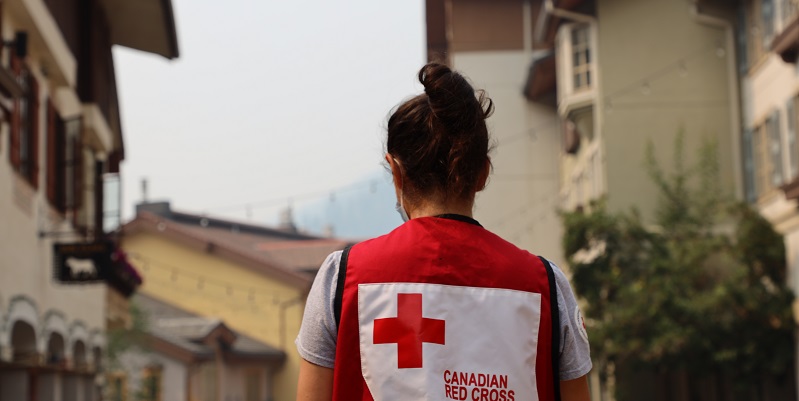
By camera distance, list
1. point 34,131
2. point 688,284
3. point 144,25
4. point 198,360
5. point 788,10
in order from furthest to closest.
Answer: point 198,360 → point 144,25 → point 688,284 → point 788,10 → point 34,131

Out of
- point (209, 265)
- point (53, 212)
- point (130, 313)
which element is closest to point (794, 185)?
point (53, 212)

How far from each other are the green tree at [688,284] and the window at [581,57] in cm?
401

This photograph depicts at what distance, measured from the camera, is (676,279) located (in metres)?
24.2

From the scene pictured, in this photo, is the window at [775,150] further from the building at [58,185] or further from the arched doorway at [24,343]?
the arched doorway at [24,343]

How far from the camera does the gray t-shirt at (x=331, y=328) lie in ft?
10.1

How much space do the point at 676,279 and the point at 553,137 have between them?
1631cm

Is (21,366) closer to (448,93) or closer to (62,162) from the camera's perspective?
(62,162)

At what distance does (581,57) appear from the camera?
29.9 metres

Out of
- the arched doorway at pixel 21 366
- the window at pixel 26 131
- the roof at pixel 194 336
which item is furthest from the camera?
the roof at pixel 194 336

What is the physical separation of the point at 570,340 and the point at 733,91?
24991 mm

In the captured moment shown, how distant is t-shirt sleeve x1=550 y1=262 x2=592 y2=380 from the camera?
3.16 metres

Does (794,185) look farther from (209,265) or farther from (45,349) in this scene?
(209,265)

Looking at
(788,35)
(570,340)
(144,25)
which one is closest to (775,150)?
(788,35)

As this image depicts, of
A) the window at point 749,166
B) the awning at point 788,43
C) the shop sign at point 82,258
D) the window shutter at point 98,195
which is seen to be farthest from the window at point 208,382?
the awning at point 788,43
